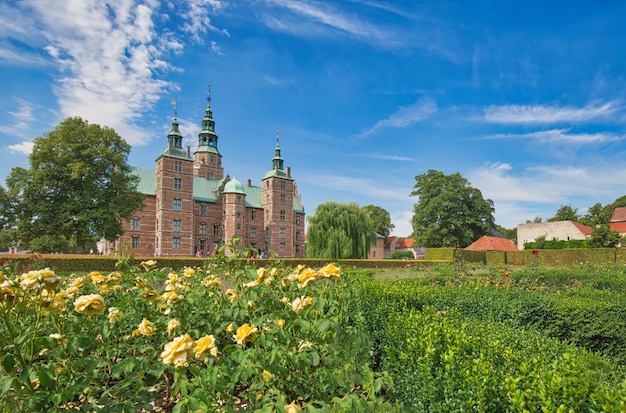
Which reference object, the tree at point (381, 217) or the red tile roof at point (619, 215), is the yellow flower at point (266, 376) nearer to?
the tree at point (381, 217)

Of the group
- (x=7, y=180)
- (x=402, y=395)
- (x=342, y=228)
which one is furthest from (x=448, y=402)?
(x=7, y=180)

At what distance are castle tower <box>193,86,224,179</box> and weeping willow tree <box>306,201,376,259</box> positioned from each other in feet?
79.5

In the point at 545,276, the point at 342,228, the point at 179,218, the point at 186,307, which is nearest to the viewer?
the point at 186,307

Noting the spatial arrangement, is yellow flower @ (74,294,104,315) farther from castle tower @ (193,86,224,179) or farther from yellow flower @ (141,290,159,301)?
castle tower @ (193,86,224,179)

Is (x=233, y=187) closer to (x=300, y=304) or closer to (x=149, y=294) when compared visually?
(x=149, y=294)

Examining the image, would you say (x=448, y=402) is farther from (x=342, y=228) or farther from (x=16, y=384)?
(x=342, y=228)

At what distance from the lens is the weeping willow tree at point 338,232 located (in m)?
29.4

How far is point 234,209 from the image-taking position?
4225 centimetres

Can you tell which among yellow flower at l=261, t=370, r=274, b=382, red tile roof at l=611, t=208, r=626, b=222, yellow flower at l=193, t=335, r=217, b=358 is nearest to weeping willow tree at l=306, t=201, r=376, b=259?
yellow flower at l=261, t=370, r=274, b=382

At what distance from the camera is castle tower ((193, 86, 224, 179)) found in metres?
49.2

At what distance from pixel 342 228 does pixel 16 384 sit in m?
28.5

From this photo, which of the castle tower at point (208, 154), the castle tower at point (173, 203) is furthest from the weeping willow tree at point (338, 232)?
the castle tower at point (208, 154)

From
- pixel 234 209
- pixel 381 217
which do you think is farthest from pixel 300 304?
pixel 381 217

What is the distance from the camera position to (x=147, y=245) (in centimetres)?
3834
